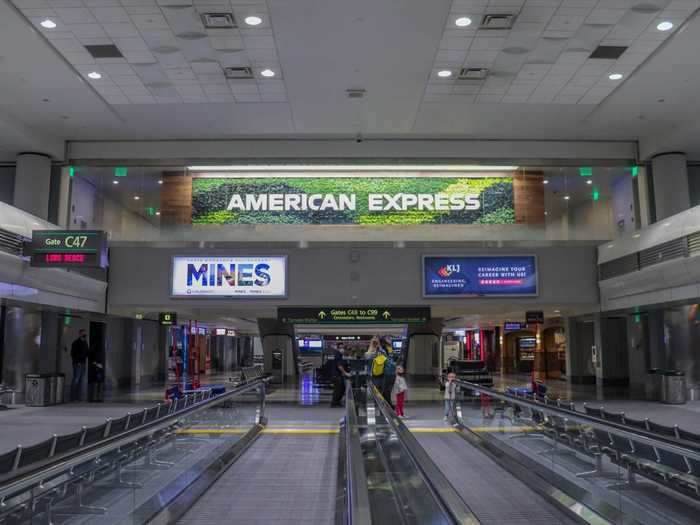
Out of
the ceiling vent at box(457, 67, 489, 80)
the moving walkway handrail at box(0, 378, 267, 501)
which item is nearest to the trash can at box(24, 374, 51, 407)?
the moving walkway handrail at box(0, 378, 267, 501)

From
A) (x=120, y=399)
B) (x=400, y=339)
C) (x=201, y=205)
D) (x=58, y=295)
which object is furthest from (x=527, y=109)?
(x=400, y=339)

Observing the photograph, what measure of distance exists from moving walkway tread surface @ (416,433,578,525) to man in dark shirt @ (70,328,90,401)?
10.9 meters

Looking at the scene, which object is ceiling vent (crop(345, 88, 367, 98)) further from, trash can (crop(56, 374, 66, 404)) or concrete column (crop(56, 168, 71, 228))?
trash can (crop(56, 374, 66, 404))

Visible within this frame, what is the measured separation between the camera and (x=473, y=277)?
16375 mm

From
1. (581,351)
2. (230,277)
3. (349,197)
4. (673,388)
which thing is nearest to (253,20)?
(349,197)

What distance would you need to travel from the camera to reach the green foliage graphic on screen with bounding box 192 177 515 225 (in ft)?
55.5

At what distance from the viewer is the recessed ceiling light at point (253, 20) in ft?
34.5

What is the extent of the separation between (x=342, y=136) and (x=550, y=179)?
18.7ft

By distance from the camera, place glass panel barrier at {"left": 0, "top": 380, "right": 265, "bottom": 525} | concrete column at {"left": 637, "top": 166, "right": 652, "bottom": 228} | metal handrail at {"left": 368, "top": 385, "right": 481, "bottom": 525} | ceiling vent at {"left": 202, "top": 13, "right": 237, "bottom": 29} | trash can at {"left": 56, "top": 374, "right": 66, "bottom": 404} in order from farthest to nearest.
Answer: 1. concrete column at {"left": 637, "top": 166, "right": 652, "bottom": 228}
2. trash can at {"left": 56, "top": 374, "right": 66, "bottom": 404}
3. ceiling vent at {"left": 202, "top": 13, "right": 237, "bottom": 29}
4. glass panel barrier at {"left": 0, "top": 380, "right": 265, "bottom": 525}
5. metal handrail at {"left": 368, "top": 385, "right": 481, "bottom": 525}

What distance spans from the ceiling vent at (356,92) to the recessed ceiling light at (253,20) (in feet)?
11.1

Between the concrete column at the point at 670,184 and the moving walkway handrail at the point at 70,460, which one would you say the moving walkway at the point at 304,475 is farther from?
the concrete column at the point at 670,184

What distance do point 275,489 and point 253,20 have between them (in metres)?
7.70

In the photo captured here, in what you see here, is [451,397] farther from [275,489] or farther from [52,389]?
[52,389]

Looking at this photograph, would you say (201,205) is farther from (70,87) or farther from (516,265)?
(516,265)
